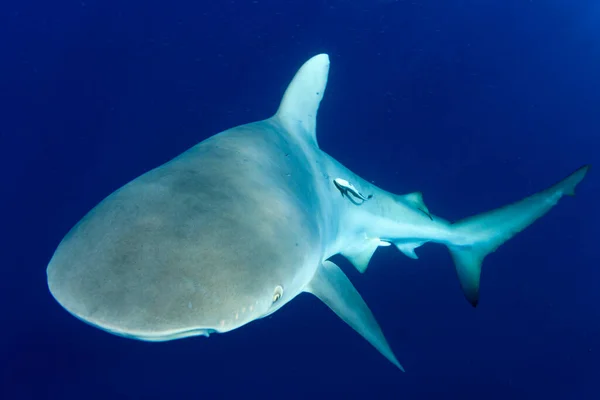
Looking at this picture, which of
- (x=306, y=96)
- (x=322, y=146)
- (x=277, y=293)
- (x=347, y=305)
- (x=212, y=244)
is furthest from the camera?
(x=322, y=146)

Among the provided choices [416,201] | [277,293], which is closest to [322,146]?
[416,201]

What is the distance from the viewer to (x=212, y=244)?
1.95 m

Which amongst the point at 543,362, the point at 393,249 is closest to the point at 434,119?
the point at 393,249

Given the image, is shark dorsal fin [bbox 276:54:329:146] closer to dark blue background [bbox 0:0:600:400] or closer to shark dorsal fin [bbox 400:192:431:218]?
shark dorsal fin [bbox 400:192:431:218]

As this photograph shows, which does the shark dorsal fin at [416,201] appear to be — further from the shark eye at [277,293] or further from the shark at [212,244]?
the shark eye at [277,293]

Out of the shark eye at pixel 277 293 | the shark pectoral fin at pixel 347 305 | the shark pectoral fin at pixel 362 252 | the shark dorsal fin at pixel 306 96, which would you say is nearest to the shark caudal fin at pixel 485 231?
the shark pectoral fin at pixel 362 252

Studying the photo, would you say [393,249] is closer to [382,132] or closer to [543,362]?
[382,132]

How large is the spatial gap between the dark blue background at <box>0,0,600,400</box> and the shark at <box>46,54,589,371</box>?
6081mm

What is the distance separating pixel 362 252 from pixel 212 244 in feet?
10.8

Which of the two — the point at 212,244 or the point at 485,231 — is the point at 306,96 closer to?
the point at 485,231

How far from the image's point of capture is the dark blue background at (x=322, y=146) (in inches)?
376

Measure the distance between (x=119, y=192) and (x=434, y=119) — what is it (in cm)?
1231

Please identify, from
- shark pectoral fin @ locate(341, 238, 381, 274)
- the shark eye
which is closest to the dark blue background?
shark pectoral fin @ locate(341, 238, 381, 274)

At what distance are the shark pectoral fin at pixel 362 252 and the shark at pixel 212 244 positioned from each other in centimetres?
69
